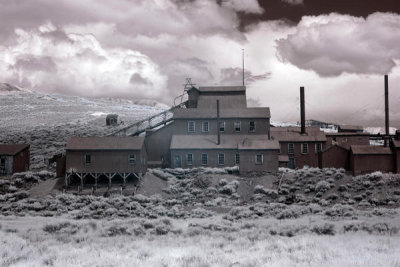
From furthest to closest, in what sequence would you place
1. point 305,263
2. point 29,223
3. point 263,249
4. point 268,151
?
point 268,151, point 29,223, point 263,249, point 305,263

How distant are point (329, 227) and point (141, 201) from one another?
719 inches

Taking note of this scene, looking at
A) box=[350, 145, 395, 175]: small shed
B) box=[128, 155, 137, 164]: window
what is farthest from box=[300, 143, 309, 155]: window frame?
box=[128, 155, 137, 164]: window

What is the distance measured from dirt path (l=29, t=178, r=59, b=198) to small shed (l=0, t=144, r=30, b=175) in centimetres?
533

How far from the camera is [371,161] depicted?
41.4 m

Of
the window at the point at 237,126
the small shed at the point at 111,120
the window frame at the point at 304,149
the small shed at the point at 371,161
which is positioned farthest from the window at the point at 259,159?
the small shed at the point at 111,120

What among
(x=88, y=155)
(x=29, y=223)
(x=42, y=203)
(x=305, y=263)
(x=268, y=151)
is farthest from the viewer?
(x=268, y=151)

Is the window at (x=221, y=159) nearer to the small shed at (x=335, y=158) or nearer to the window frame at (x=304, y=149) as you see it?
the window frame at (x=304, y=149)

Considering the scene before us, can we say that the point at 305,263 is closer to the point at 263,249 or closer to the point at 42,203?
the point at 263,249

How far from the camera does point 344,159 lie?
4441cm

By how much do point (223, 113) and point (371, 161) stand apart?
670 inches

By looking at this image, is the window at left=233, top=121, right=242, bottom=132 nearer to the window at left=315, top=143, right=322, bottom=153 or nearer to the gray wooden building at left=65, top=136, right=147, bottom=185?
the window at left=315, top=143, right=322, bottom=153

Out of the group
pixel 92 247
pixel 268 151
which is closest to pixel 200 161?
pixel 268 151

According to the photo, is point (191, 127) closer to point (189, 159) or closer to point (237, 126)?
point (189, 159)

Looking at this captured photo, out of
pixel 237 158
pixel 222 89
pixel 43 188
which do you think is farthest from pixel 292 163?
pixel 43 188
